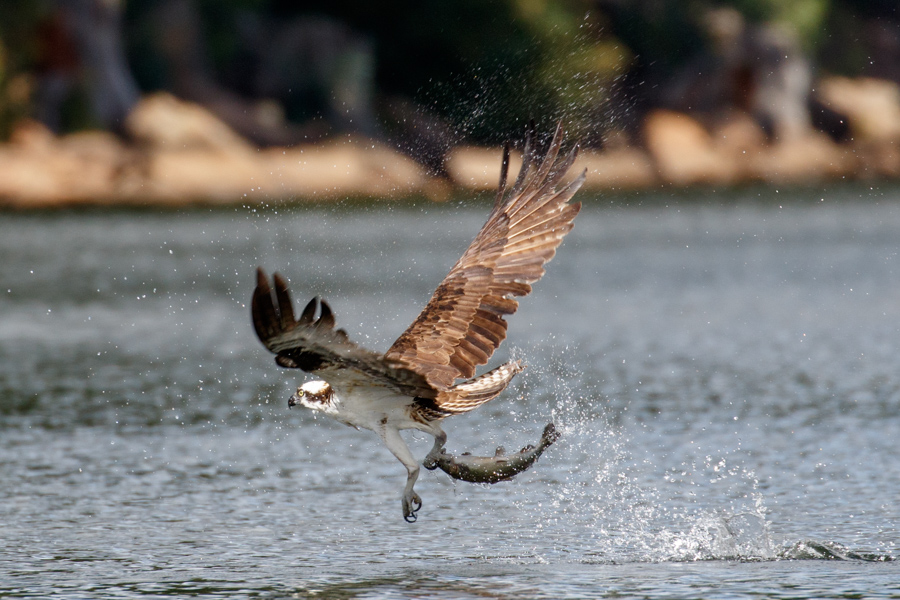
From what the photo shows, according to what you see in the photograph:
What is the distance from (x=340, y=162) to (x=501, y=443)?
39348mm

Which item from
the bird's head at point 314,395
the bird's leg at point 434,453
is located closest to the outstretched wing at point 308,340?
the bird's head at point 314,395

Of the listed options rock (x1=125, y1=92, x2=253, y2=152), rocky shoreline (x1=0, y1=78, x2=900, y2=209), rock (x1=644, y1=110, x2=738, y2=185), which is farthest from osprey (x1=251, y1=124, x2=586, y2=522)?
rock (x1=644, y1=110, x2=738, y2=185)

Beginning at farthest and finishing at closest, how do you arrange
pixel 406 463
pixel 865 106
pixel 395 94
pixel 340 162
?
pixel 865 106 < pixel 395 94 < pixel 340 162 < pixel 406 463

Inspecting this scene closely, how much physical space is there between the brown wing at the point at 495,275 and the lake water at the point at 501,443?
1.26 meters

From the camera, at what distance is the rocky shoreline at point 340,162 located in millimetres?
47969

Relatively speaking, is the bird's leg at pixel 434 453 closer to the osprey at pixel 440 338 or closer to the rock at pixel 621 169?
the osprey at pixel 440 338

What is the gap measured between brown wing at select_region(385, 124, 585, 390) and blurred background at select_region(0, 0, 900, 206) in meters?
34.5

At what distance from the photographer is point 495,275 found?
9906mm

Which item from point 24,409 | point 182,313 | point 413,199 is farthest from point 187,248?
Answer: point 24,409

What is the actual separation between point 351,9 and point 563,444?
47525 millimetres

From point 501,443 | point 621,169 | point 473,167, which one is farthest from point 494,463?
point 621,169

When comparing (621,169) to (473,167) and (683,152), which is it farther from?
(473,167)

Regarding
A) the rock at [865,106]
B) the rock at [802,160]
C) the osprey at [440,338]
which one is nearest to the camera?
the osprey at [440,338]

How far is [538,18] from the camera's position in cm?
5538
